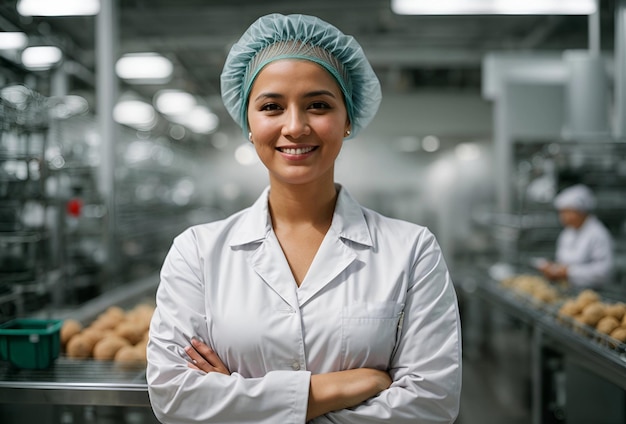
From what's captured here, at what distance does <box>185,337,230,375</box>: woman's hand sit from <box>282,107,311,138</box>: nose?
456 mm

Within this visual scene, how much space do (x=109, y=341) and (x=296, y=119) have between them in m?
1.14

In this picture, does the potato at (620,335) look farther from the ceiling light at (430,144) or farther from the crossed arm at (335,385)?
the ceiling light at (430,144)

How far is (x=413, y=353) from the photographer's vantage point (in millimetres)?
1178

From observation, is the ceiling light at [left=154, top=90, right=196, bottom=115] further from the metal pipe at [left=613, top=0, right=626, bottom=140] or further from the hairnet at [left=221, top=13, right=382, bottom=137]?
the hairnet at [left=221, top=13, right=382, bottom=137]

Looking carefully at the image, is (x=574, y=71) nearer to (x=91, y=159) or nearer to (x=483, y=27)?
(x=483, y=27)

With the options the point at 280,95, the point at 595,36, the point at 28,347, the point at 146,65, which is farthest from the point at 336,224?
the point at 146,65

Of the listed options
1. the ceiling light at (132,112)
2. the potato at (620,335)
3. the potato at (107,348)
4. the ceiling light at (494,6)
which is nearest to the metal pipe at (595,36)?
the ceiling light at (494,6)

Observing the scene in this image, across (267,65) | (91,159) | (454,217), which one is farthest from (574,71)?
(454,217)

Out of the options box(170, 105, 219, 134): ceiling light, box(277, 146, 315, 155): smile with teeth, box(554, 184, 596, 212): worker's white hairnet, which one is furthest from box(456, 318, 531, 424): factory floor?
box(170, 105, 219, 134): ceiling light

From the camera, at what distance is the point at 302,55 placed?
1217 mm

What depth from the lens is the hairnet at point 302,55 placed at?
1244mm

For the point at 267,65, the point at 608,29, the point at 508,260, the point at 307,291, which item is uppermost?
the point at 608,29

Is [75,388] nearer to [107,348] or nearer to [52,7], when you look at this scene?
[107,348]

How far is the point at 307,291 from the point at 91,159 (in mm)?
3458
